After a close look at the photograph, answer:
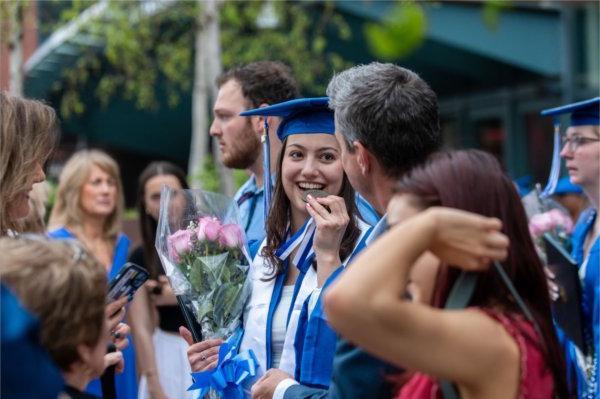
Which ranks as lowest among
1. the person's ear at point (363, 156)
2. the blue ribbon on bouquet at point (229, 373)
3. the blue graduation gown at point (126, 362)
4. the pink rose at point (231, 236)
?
the blue graduation gown at point (126, 362)

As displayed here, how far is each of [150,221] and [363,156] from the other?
3.85 meters

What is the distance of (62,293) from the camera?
7.25ft

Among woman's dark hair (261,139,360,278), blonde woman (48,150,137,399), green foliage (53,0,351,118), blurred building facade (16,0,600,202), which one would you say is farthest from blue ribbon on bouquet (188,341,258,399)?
blurred building facade (16,0,600,202)

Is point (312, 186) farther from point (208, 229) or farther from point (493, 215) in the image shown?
point (493, 215)

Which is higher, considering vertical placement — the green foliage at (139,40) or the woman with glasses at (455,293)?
the green foliage at (139,40)

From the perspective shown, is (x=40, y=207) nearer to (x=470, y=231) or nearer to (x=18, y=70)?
(x=470, y=231)

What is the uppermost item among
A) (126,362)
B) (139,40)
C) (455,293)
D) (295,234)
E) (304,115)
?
(139,40)

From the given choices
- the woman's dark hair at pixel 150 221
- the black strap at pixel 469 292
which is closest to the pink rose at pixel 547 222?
the woman's dark hair at pixel 150 221

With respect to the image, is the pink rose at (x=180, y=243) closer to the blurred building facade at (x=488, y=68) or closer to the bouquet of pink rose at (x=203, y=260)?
the bouquet of pink rose at (x=203, y=260)

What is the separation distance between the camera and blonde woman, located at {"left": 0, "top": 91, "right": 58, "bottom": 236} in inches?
130

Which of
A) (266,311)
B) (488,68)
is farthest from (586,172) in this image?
(488,68)

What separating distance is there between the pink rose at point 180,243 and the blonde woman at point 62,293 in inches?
47.0

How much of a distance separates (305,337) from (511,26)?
11.2m

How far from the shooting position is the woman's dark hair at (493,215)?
230 centimetres
